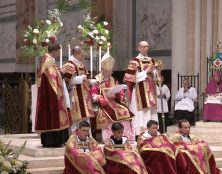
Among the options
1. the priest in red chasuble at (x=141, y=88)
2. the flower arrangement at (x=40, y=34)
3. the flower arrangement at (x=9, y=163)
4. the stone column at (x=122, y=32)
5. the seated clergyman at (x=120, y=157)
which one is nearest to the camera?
the flower arrangement at (x=9, y=163)

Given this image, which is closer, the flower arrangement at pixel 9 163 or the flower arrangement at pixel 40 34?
the flower arrangement at pixel 9 163

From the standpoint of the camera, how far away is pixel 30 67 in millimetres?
22016

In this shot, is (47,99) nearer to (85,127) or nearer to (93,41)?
(85,127)

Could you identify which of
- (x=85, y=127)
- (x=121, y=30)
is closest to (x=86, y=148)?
(x=85, y=127)

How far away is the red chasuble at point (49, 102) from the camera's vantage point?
30.7 feet

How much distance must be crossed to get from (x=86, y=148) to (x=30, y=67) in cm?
1375

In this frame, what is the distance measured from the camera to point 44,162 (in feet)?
30.0

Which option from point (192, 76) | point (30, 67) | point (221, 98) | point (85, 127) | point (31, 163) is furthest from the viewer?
point (30, 67)

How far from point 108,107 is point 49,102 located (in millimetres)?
1277

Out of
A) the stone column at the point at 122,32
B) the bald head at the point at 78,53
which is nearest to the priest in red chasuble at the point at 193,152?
the bald head at the point at 78,53

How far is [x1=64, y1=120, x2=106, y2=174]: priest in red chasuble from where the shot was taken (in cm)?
832

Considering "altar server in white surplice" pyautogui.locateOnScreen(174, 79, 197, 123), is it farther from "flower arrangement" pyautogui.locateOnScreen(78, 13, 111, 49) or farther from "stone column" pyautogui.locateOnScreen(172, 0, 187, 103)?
"flower arrangement" pyautogui.locateOnScreen(78, 13, 111, 49)

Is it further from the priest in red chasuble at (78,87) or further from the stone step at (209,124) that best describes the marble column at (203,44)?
the priest in red chasuble at (78,87)

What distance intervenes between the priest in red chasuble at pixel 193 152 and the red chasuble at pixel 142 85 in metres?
1.93
